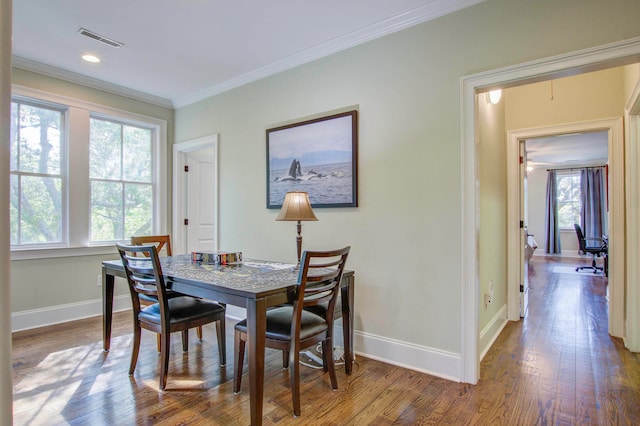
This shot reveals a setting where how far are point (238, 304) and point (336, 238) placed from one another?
1.31 metres

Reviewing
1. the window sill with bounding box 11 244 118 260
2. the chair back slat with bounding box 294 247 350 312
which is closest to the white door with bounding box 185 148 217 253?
the window sill with bounding box 11 244 118 260

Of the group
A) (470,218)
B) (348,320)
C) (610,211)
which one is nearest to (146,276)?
(348,320)

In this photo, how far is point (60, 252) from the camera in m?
3.60

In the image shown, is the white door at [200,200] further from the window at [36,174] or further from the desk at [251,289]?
the desk at [251,289]

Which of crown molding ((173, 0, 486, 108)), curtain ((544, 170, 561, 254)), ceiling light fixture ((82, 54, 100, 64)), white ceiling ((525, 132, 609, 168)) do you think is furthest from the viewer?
curtain ((544, 170, 561, 254))

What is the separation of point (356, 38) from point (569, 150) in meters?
6.36

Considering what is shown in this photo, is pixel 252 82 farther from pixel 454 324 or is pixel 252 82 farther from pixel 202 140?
pixel 454 324

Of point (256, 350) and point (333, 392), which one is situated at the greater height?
point (256, 350)

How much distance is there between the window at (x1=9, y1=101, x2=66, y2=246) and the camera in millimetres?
3381

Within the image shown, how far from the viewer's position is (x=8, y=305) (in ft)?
2.17

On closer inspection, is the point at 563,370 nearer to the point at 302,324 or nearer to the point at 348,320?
the point at 348,320

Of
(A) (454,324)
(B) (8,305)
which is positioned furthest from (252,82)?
(B) (8,305)

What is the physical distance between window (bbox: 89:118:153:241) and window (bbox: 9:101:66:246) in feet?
1.03

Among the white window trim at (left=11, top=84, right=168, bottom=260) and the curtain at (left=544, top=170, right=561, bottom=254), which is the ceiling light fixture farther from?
the curtain at (left=544, top=170, right=561, bottom=254)
